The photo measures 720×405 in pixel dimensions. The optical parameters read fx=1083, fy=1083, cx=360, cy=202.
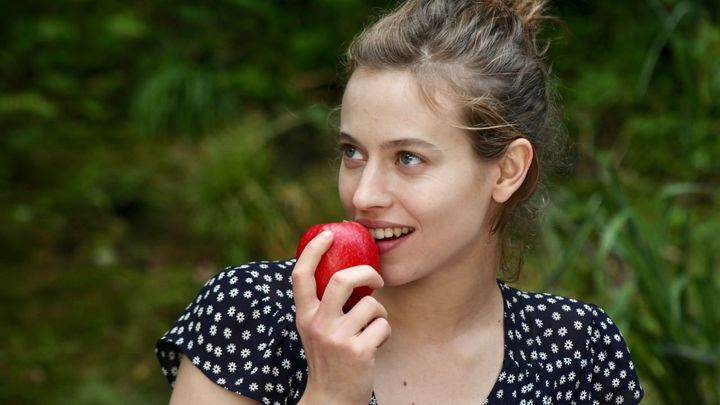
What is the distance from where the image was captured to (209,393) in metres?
1.84

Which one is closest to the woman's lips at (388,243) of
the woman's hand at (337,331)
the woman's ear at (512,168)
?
the woman's hand at (337,331)

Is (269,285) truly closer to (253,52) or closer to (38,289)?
(38,289)

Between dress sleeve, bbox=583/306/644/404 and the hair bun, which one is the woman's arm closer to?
dress sleeve, bbox=583/306/644/404

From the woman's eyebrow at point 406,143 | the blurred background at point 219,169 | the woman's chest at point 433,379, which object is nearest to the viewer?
the woman's eyebrow at point 406,143

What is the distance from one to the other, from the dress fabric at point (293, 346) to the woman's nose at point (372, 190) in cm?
27

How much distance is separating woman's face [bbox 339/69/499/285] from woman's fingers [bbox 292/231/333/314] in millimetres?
125

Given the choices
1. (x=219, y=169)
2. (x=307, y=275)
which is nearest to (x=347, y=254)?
(x=307, y=275)

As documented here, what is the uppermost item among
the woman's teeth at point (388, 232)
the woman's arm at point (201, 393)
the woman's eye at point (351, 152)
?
the woman's eye at point (351, 152)

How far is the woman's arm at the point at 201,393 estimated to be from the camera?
1.84 metres

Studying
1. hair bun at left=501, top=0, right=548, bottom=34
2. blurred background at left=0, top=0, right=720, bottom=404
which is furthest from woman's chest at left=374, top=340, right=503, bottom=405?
blurred background at left=0, top=0, right=720, bottom=404

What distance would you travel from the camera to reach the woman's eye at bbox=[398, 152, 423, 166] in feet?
5.95

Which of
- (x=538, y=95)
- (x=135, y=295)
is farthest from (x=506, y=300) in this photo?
(x=135, y=295)

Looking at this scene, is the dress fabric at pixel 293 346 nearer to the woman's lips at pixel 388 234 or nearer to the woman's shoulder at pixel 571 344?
the woman's shoulder at pixel 571 344

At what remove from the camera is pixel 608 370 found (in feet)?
7.11
